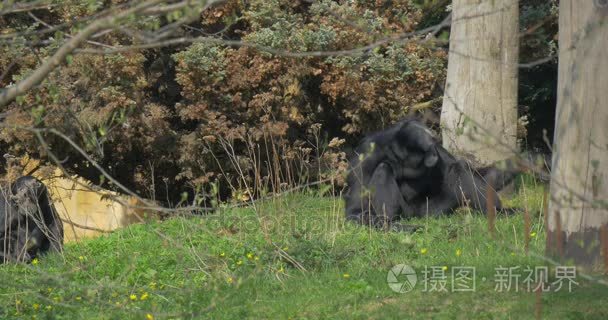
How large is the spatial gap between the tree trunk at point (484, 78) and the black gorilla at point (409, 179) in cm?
110

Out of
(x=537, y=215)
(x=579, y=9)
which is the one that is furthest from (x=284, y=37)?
(x=579, y=9)

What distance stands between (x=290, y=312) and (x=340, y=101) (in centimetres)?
745

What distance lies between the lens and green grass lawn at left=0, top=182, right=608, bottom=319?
6332 mm

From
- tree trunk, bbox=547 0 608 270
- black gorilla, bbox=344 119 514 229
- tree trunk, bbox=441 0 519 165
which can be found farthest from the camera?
tree trunk, bbox=441 0 519 165

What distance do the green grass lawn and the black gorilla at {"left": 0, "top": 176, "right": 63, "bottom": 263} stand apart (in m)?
0.28

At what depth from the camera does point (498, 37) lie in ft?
37.3

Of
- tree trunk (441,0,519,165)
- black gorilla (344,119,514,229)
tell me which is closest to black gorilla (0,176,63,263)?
black gorilla (344,119,514,229)

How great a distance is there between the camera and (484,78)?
452 inches

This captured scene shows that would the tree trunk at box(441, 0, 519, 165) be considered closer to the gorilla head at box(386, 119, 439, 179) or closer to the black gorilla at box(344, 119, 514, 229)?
the black gorilla at box(344, 119, 514, 229)

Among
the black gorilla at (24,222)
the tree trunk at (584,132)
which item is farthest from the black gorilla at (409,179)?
the black gorilla at (24,222)

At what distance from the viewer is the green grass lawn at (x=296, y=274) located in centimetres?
633

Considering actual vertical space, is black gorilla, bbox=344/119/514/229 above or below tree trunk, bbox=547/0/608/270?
below

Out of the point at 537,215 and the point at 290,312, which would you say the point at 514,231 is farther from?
the point at 290,312

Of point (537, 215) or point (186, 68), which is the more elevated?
point (186, 68)
